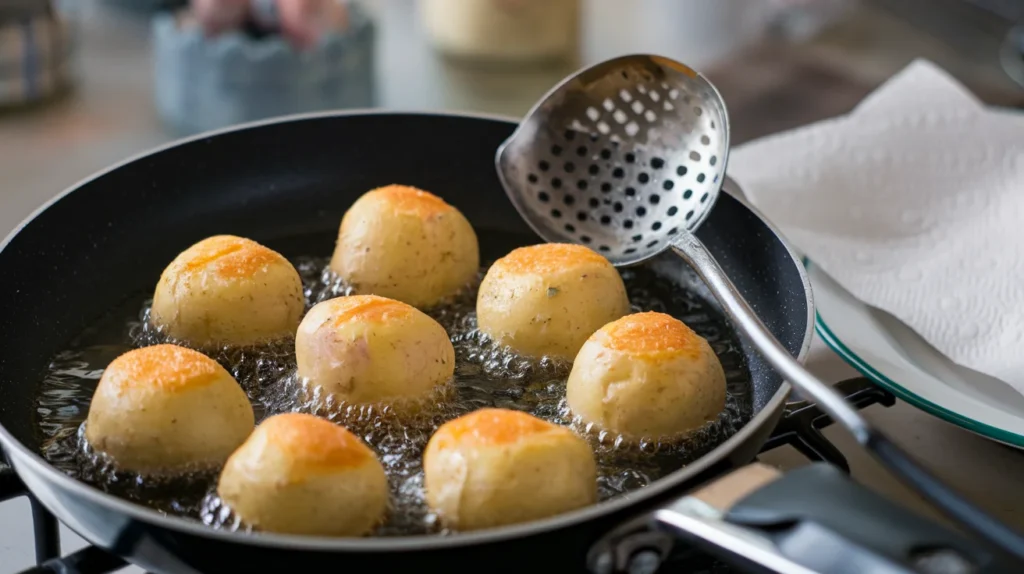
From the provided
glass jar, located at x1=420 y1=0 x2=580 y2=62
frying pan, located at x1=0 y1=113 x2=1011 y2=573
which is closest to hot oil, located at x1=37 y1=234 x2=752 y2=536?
frying pan, located at x1=0 y1=113 x2=1011 y2=573

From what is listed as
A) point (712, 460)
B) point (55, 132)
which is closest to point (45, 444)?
point (712, 460)

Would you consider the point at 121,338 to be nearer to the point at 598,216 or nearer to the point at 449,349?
the point at 449,349

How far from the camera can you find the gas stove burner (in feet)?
1.73

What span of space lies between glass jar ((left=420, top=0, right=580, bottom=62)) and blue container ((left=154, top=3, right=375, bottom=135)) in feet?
0.62

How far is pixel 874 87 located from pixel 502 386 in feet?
3.76

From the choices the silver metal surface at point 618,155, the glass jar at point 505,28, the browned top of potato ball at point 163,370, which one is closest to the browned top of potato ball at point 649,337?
the silver metal surface at point 618,155

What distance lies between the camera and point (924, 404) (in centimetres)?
75

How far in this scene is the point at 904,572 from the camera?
44 centimetres

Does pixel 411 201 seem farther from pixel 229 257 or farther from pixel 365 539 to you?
pixel 365 539

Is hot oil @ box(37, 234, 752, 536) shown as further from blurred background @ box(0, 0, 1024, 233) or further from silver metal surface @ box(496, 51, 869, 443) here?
blurred background @ box(0, 0, 1024, 233)

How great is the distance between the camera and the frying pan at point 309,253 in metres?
0.49

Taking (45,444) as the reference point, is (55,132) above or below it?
below

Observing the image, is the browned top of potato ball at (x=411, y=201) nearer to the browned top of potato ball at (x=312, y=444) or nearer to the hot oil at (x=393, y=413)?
the hot oil at (x=393, y=413)

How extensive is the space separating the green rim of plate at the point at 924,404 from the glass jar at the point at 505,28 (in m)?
0.93
